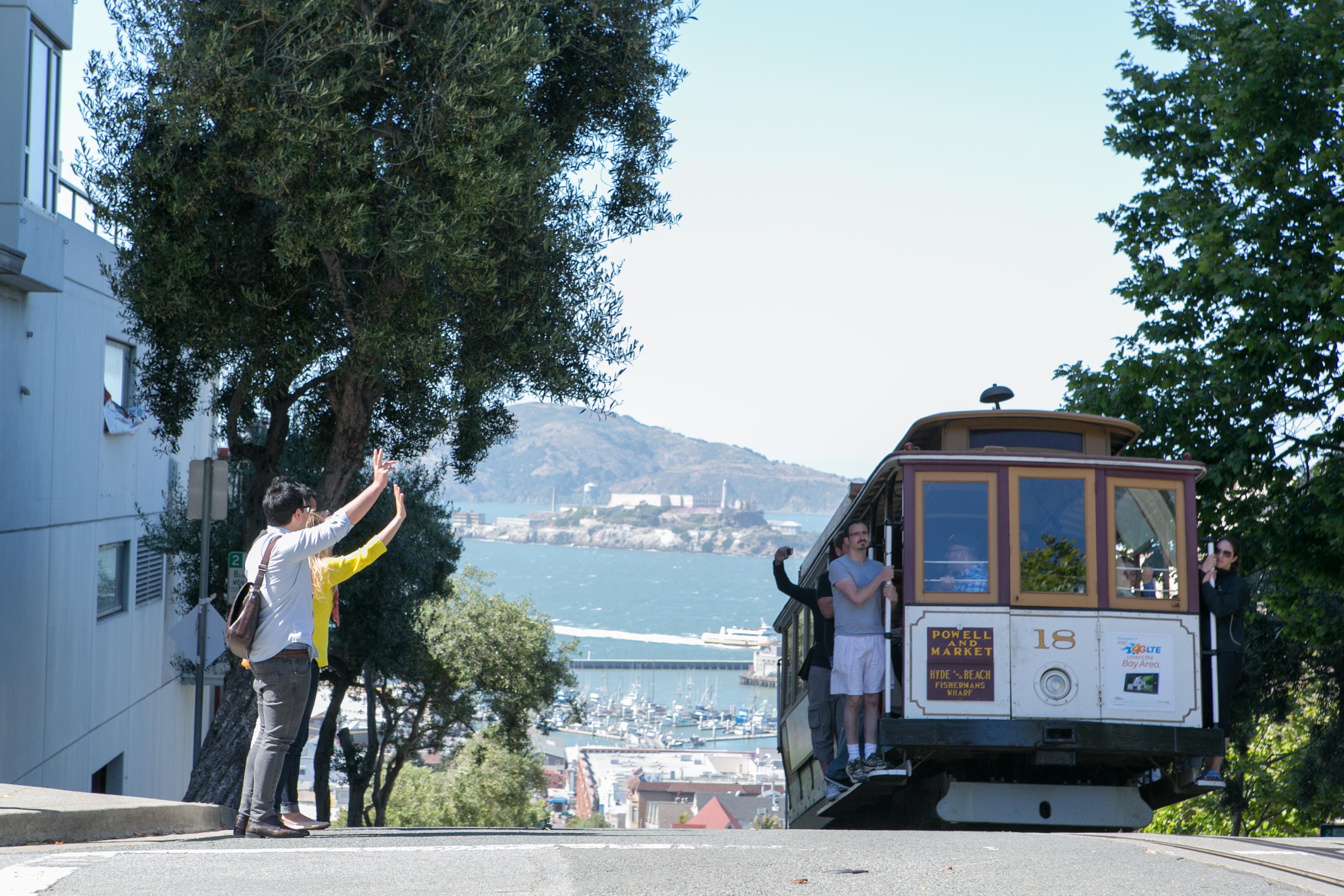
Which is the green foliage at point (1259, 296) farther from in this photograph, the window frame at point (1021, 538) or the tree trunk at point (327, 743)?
the tree trunk at point (327, 743)

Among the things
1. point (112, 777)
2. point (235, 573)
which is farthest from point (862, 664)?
point (112, 777)

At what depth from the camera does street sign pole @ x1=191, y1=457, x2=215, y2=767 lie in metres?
12.6

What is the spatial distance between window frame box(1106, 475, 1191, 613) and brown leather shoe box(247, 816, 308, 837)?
245 inches

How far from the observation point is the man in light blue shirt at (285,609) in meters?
6.18

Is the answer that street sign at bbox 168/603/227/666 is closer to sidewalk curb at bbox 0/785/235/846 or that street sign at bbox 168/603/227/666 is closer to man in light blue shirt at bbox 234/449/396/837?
sidewalk curb at bbox 0/785/235/846

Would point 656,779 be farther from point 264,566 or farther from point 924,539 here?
point 264,566

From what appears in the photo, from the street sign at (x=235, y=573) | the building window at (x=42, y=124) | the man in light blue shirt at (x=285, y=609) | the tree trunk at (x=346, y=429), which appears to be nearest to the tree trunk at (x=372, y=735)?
the street sign at (x=235, y=573)

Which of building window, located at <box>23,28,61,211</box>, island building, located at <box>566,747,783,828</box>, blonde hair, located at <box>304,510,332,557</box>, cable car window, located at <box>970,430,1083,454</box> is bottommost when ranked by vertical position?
island building, located at <box>566,747,783,828</box>

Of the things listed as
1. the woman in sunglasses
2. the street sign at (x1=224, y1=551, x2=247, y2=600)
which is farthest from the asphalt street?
the street sign at (x1=224, y1=551, x2=247, y2=600)

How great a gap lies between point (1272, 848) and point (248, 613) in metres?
5.68

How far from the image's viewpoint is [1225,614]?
961 cm

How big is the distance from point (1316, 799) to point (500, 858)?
19.9m

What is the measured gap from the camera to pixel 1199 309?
1617 centimetres

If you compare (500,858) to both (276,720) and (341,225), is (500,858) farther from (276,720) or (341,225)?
(341,225)
